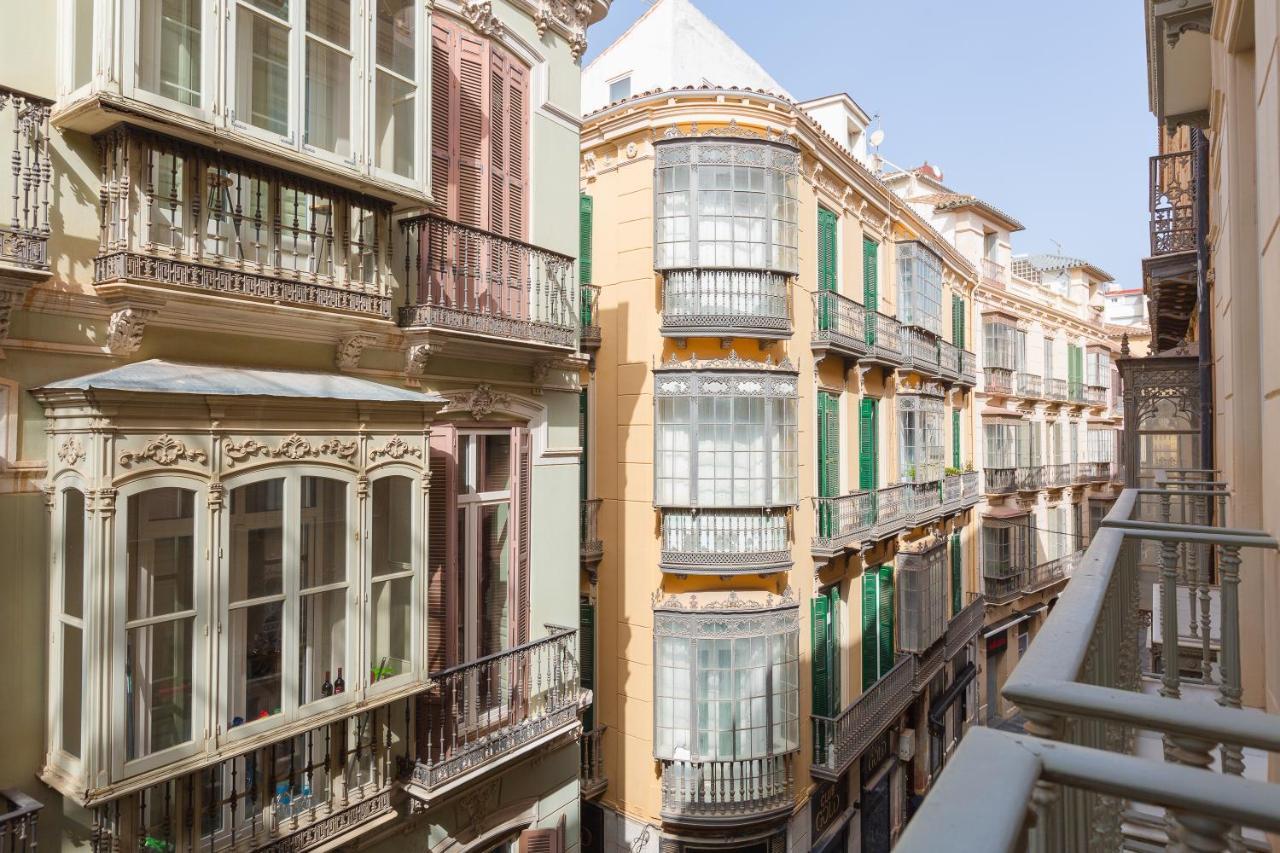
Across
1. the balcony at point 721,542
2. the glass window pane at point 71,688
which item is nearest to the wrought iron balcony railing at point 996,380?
the balcony at point 721,542

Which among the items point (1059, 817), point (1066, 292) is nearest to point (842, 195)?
point (1059, 817)

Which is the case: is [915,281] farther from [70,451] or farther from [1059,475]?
[70,451]

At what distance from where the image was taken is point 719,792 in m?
12.1

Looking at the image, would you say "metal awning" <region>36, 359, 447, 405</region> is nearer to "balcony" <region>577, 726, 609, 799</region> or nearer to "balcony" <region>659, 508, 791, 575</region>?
"balcony" <region>659, 508, 791, 575</region>

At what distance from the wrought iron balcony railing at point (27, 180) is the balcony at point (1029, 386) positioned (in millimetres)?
27028

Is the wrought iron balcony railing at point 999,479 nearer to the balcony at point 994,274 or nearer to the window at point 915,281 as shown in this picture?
the balcony at point 994,274

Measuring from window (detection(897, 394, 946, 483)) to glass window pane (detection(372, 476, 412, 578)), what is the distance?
45.9 feet

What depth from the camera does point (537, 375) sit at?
815 cm

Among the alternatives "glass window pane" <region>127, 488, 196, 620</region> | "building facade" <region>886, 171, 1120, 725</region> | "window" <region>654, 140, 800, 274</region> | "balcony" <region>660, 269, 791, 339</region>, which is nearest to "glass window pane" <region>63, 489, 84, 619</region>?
"glass window pane" <region>127, 488, 196, 620</region>

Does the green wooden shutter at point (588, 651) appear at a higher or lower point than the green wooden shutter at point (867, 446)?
lower

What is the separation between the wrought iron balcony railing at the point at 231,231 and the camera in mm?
4754

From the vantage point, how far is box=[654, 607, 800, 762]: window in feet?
A: 39.8

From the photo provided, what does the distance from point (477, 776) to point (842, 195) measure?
13.1m

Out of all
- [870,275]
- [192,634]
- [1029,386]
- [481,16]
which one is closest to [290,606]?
[192,634]
